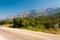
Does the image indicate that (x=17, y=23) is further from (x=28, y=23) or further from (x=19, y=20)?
(x=28, y=23)

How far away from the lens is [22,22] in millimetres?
36312

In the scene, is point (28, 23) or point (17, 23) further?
point (17, 23)

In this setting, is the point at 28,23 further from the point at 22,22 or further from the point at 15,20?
the point at 15,20

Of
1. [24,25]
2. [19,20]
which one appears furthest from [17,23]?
[24,25]

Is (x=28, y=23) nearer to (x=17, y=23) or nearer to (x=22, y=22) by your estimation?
(x=22, y=22)

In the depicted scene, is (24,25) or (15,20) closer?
(24,25)

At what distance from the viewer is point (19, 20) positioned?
37.6 m

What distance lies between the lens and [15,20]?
39.3 m

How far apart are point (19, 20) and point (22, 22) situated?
5.00 feet

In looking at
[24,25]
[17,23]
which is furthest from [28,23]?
[17,23]

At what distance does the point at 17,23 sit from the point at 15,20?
1.22 metres

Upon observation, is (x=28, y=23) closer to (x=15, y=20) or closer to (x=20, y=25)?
(x=20, y=25)

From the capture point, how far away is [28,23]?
→ 35.1 metres

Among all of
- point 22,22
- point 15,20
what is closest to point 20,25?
point 22,22
